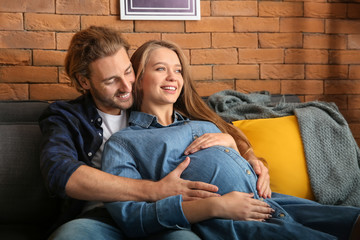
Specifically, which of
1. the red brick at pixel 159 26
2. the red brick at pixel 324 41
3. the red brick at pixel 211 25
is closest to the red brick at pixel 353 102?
the red brick at pixel 324 41

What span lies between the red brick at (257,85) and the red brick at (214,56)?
0.49ft

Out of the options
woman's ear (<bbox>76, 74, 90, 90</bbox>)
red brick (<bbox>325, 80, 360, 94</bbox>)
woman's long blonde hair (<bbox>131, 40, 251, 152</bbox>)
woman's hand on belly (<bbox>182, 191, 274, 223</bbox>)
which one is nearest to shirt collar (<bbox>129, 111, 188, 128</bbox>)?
woman's long blonde hair (<bbox>131, 40, 251, 152</bbox>)

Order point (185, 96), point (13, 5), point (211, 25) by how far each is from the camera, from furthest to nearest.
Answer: point (211, 25) < point (13, 5) < point (185, 96)

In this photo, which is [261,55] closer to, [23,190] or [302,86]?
[302,86]

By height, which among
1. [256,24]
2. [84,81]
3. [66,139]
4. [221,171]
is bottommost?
[221,171]

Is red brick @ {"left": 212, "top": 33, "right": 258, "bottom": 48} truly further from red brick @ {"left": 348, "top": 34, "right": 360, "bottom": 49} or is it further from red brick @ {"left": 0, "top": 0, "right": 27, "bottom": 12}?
red brick @ {"left": 0, "top": 0, "right": 27, "bottom": 12}

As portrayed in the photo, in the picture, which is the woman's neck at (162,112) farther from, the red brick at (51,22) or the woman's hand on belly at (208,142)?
the red brick at (51,22)

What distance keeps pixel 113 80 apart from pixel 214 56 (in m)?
0.86

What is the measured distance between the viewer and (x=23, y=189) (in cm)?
148

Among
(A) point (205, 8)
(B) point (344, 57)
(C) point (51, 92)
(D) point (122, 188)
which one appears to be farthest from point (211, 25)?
(D) point (122, 188)

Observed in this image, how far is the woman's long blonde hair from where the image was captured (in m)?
1.64

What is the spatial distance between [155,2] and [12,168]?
118 centimetres

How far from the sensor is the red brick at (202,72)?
218 cm

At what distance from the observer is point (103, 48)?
60.0 inches
